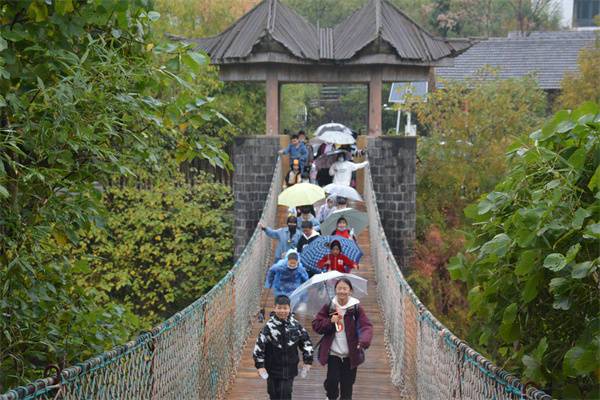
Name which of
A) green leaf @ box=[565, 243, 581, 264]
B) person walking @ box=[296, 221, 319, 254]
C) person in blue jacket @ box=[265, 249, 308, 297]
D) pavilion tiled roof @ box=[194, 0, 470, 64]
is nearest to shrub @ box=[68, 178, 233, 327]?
pavilion tiled roof @ box=[194, 0, 470, 64]

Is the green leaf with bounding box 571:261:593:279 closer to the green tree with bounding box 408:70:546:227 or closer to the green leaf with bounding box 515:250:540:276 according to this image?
the green leaf with bounding box 515:250:540:276

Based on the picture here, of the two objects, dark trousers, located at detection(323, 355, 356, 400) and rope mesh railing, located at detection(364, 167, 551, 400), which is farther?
dark trousers, located at detection(323, 355, 356, 400)

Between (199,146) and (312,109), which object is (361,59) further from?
(312,109)

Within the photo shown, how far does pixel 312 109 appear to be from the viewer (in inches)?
1529

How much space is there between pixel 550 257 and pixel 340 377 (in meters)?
3.24

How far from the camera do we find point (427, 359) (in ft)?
19.8

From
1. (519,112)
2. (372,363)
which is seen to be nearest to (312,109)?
(519,112)

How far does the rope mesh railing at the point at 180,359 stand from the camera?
394cm

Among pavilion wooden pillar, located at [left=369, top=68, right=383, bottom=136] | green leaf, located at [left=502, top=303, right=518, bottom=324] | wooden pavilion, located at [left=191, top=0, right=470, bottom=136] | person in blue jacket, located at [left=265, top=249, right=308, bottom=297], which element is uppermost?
wooden pavilion, located at [left=191, top=0, right=470, bottom=136]

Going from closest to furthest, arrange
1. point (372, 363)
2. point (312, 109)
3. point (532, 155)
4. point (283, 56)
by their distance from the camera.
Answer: point (532, 155) < point (372, 363) < point (283, 56) < point (312, 109)

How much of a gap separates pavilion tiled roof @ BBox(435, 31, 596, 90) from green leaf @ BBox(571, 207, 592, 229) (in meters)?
27.2

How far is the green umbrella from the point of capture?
34.1 feet

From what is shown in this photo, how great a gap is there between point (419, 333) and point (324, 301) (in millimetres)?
1031

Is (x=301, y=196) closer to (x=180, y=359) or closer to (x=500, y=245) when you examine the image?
(x=180, y=359)
